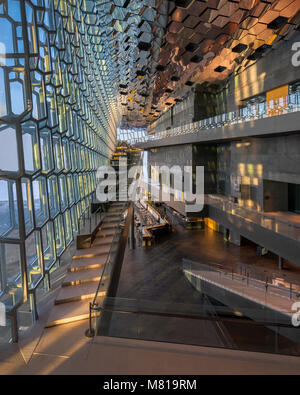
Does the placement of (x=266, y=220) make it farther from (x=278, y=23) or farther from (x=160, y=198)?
(x=160, y=198)

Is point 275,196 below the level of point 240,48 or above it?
below

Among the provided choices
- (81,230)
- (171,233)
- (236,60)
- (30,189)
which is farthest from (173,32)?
(171,233)

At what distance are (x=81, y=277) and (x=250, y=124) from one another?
888 cm

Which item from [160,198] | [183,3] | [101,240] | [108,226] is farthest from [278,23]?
[160,198]

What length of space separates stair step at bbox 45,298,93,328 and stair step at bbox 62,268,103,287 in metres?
0.72

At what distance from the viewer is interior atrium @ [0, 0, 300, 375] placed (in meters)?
4.27

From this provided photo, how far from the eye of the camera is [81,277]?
6.59m

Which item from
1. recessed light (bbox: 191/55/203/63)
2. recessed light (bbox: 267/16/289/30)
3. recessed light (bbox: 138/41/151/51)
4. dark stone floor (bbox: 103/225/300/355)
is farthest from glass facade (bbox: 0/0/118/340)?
recessed light (bbox: 267/16/289/30)

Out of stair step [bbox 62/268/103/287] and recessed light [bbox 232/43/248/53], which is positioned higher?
recessed light [bbox 232/43/248/53]

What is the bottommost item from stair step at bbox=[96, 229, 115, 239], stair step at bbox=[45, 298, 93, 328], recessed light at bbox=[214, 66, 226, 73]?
stair step at bbox=[45, 298, 93, 328]

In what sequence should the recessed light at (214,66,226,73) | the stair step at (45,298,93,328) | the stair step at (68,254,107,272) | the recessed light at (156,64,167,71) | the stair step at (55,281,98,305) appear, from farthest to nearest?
the recessed light at (214,66,226,73), the recessed light at (156,64,167,71), the stair step at (68,254,107,272), the stair step at (55,281,98,305), the stair step at (45,298,93,328)

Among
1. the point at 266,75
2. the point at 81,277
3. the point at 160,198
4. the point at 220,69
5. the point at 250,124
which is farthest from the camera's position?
the point at 160,198

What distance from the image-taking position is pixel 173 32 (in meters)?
10.8

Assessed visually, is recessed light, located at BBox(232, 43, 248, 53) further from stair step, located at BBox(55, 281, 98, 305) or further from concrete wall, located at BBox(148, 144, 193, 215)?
stair step, located at BBox(55, 281, 98, 305)
